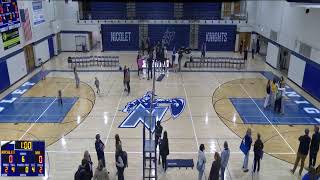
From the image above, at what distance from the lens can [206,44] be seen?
1298 inches

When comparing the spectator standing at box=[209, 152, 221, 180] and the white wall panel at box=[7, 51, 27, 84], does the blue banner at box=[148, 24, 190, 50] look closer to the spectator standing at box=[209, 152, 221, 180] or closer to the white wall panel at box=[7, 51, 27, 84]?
the white wall panel at box=[7, 51, 27, 84]

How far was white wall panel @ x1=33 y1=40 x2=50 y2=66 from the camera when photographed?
25.8m

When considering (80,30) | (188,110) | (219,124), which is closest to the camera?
(219,124)

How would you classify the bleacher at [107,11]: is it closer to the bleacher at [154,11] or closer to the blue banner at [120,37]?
the bleacher at [154,11]

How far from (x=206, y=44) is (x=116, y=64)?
1067cm

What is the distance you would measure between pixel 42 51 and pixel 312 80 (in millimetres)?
20883

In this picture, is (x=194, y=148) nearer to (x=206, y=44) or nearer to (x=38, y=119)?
(x=38, y=119)

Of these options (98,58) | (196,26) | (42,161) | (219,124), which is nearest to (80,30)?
(98,58)

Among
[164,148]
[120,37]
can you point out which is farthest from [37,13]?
[164,148]

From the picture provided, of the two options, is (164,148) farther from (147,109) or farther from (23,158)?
(147,109)

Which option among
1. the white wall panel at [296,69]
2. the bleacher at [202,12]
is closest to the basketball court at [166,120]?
the white wall panel at [296,69]

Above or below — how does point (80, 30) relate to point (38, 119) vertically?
above

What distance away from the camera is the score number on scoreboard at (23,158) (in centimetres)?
842

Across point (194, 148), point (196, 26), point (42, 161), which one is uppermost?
point (196, 26)
